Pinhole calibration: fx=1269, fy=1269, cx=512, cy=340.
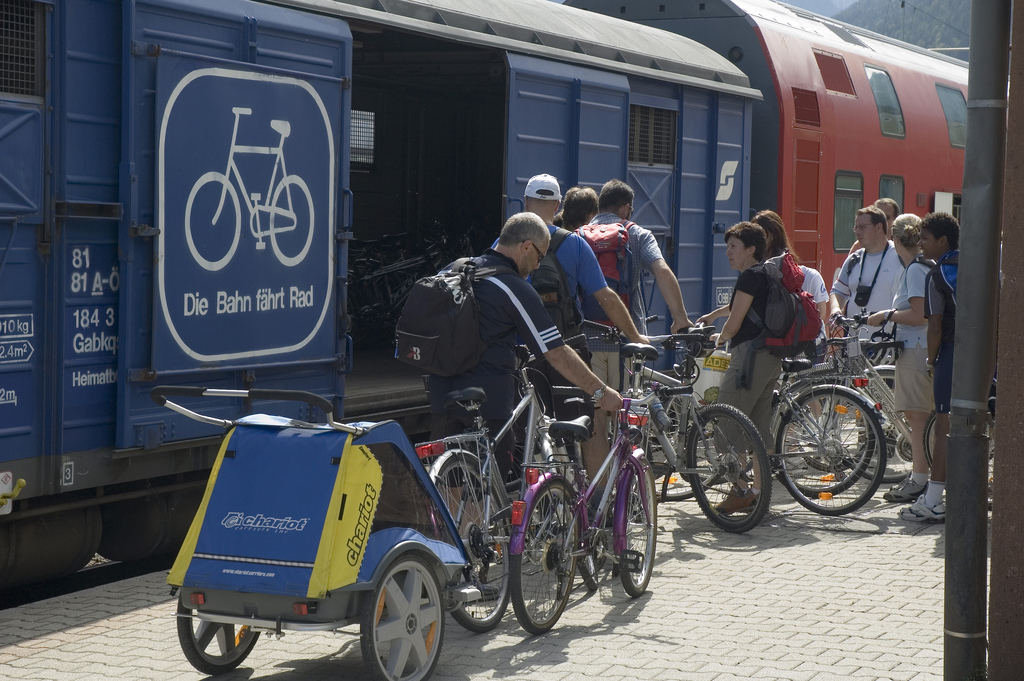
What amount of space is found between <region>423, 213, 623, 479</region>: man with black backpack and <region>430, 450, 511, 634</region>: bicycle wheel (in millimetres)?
353

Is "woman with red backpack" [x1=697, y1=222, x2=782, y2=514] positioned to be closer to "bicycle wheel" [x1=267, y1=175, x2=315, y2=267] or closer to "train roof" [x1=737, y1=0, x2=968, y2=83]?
"bicycle wheel" [x1=267, y1=175, x2=315, y2=267]

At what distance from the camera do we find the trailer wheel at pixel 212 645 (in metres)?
4.69

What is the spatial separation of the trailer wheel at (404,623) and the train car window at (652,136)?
254 inches

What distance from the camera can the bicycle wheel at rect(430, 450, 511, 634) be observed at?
536 cm

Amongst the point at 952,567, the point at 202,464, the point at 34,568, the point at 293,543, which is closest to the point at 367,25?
the point at 202,464

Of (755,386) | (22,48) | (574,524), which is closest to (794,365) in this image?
(755,386)

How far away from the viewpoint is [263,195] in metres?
6.85

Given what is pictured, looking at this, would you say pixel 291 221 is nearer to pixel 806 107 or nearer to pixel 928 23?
pixel 806 107

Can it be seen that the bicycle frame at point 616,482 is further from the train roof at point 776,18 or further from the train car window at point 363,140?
the train roof at point 776,18

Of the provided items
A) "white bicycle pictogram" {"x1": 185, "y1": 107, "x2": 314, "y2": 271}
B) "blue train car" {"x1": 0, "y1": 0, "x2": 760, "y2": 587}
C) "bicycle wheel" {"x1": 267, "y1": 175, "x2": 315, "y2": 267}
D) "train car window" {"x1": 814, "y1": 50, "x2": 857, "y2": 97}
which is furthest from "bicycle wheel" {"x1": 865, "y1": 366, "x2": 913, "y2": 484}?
"train car window" {"x1": 814, "y1": 50, "x2": 857, "y2": 97}

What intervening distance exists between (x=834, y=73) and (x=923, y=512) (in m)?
7.16

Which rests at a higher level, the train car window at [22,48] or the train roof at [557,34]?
the train roof at [557,34]

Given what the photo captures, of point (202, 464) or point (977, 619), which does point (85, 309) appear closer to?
point (202, 464)

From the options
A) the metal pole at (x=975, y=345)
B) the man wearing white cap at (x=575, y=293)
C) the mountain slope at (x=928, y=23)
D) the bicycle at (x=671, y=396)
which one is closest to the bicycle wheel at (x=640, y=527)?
the bicycle at (x=671, y=396)
